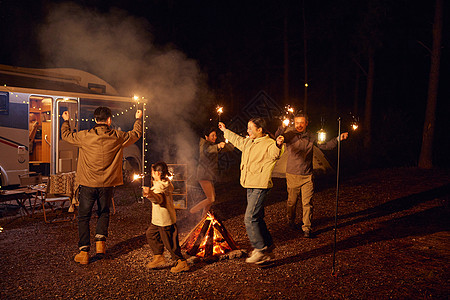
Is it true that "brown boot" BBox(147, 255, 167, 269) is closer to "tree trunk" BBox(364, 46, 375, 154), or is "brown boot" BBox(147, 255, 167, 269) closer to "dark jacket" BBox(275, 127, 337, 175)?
"dark jacket" BBox(275, 127, 337, 175)

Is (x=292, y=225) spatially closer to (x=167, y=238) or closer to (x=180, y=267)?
(x=180, y=267)

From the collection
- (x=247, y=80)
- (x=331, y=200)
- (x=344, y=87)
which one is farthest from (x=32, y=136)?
(x=344, y=87)

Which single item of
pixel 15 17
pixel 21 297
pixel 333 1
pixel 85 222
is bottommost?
pixel 21 297

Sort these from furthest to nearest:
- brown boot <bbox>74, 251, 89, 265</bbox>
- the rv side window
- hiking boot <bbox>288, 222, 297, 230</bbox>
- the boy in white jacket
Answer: the rv side window → hiking boot <bbox>288, 222, 297, 230</bbox> → brown boot <bbox>74, 251, 89, 265</bbox> → the boy in white jacket

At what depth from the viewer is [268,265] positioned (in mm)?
4309

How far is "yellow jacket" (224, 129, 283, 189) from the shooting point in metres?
4.19

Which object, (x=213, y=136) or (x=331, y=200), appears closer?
(x=213, y=136)

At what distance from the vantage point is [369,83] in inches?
719

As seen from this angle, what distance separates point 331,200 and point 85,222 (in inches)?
230

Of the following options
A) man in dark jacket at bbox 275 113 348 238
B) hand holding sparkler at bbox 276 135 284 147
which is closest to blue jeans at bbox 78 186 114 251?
hand holding sparkler at bbox 276 135 284 147

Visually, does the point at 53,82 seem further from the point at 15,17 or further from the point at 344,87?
the point at 344,87

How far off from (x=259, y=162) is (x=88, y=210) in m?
2.37

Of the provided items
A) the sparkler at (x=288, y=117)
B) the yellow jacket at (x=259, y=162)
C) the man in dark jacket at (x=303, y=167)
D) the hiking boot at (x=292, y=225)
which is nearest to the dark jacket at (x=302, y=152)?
the man in dark jacket at (x=303, y=167)

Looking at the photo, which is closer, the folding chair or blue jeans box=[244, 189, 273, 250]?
blue jeans box=[244, 189, 273, 250]
